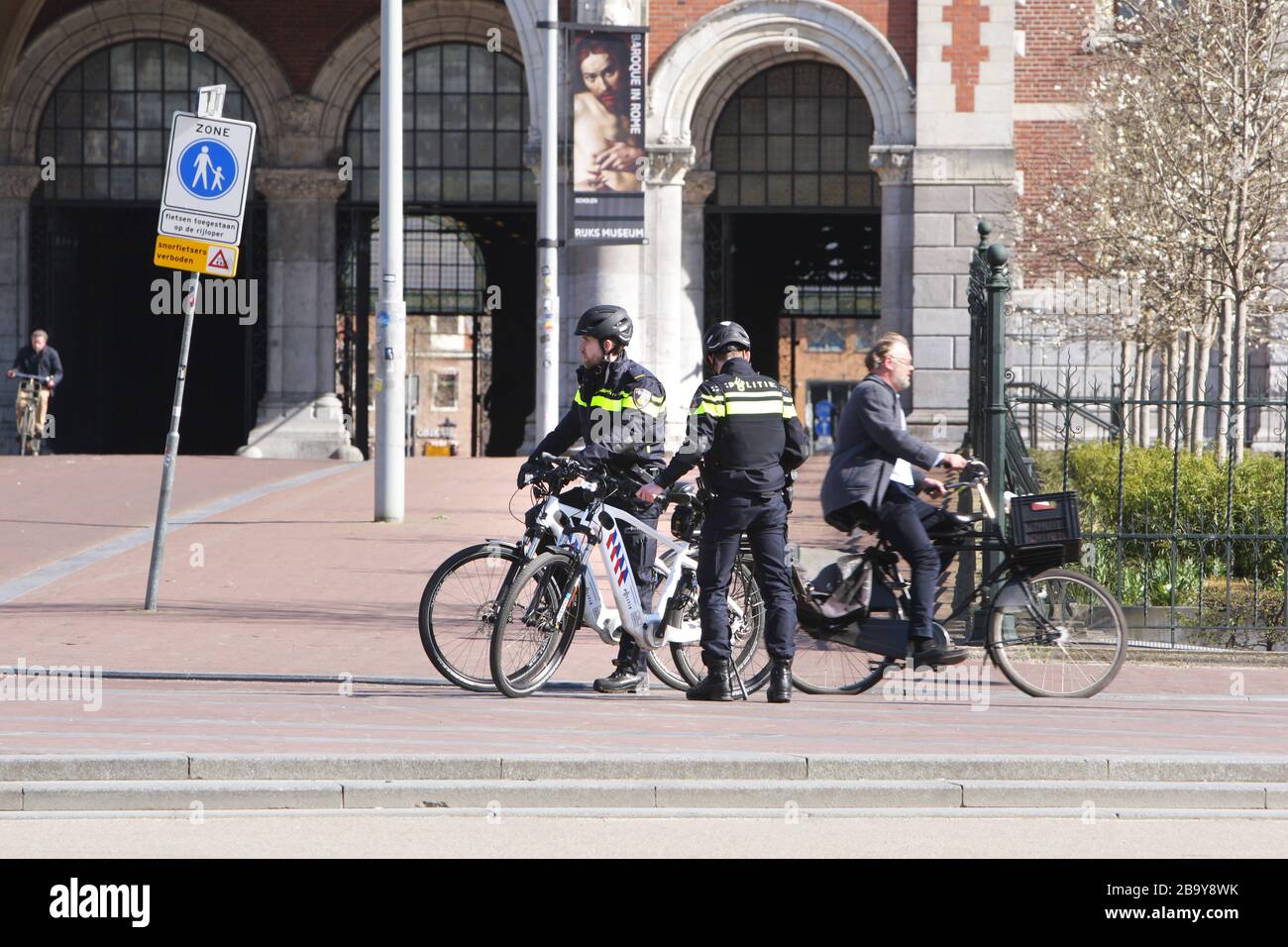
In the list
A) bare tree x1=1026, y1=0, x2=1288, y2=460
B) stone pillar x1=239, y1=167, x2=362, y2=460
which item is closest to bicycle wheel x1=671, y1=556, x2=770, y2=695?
bare tree x1=1026, y1=0, x2=1288, y2=460


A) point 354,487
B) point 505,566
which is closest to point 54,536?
point 354,487

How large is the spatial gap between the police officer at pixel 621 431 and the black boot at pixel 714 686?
12.9 inches

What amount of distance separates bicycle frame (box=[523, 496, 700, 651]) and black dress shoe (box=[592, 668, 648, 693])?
0.16 metres

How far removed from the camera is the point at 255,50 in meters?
26.3

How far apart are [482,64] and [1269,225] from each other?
13977 millimetres

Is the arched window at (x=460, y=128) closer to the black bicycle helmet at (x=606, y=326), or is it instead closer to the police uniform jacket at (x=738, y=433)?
the black bicycle helmet at (x=606, y=326)

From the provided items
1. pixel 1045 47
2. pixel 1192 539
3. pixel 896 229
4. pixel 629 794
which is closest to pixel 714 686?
pixel 629 794

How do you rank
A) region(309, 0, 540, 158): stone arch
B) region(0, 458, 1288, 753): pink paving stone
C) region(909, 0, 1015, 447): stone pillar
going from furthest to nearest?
region(309, 0, 540, 158): stone arch, region(909, 0, 1015, 447): stone pillar, region(0, 458, 1288, 753): pink paving stone

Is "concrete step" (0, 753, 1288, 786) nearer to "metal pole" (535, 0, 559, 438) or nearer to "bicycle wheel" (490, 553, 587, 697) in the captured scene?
"bicycle wheel" (490, 553, 587, 697)

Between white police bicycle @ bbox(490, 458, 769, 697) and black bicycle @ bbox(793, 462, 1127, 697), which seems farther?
black bicycle @ bbox(793, 462, 1127, 697)

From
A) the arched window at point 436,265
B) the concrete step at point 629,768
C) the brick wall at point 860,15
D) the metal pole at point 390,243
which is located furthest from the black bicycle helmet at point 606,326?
the arched window at point 436,265

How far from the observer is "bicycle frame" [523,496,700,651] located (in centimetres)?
840

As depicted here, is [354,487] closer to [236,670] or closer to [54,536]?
[54,536]

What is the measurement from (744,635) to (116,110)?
20.9m
